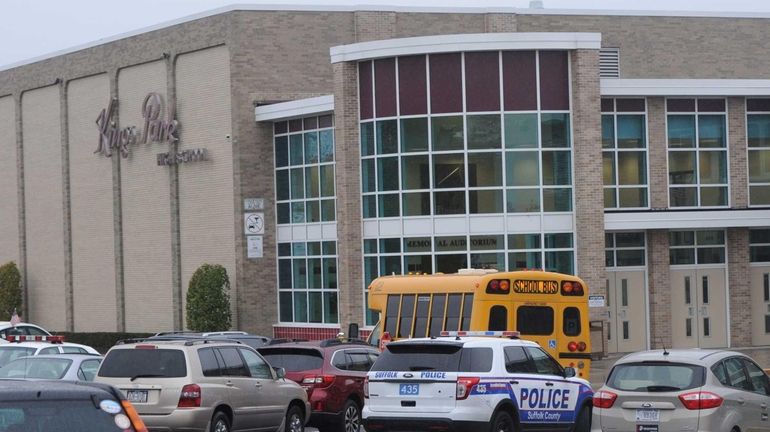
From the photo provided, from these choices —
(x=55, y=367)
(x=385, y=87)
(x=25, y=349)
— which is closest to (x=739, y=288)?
(x=385, y=87)

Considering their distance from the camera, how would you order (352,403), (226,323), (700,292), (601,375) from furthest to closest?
1. (226,323)
2. (700,292)
3. (601,375)
4. (352,403)

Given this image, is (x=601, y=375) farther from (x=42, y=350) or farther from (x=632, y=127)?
(x=42, y=350)

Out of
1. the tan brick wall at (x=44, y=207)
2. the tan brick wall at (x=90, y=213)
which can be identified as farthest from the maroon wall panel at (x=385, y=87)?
the tan brick wall at (x=44, y=207)

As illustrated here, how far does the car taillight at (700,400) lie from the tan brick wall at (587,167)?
64.1 ft

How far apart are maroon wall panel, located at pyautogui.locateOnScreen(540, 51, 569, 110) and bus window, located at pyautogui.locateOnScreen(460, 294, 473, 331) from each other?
13521 millimetres

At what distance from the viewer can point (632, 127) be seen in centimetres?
3703

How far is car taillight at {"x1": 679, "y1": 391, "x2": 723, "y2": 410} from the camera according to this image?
15.3 meters

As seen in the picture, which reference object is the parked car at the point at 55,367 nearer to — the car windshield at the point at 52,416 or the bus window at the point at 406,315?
the bus window at the point at 406,315

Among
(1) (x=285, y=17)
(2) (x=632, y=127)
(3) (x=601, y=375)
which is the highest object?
(1) (x=285, y=17)

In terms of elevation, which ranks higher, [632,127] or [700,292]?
[632,127]

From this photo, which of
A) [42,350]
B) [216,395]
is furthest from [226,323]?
Result: [216,395]

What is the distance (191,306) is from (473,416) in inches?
1014

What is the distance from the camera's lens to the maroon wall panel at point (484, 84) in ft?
115

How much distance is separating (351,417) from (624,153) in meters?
18.3
